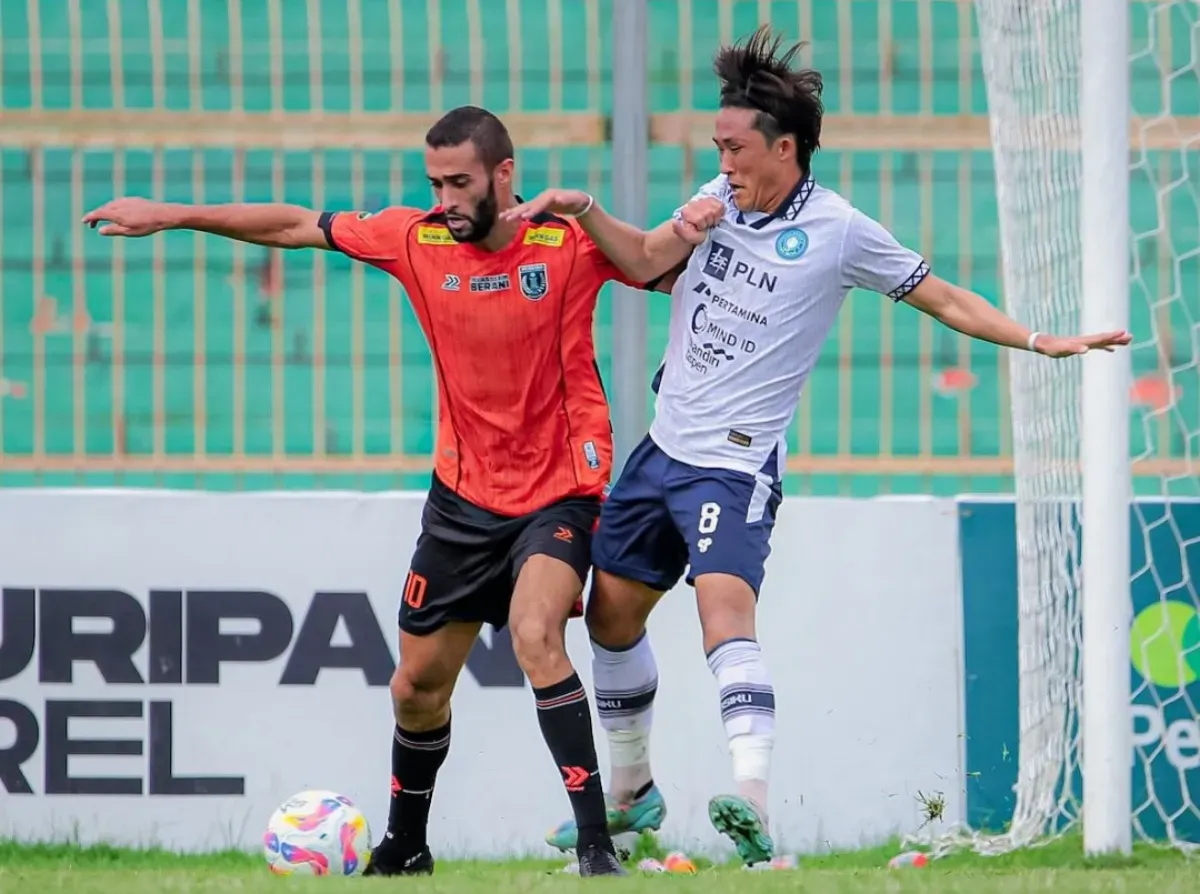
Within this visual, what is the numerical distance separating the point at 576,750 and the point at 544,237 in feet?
4.44

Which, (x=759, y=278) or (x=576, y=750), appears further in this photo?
(x=759, y=278)

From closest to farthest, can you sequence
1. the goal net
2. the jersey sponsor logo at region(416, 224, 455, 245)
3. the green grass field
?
the green grass field, the jersey sponsor logo at region(416, 224, 455, 245), the goal net

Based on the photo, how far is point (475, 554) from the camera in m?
5.57

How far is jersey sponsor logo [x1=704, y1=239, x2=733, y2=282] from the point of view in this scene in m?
5.51

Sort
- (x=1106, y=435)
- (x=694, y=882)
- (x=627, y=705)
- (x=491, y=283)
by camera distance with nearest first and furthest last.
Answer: (x=694, y=882), (x=491, y=283), (x=627, y=705), (x=1106, y=435)

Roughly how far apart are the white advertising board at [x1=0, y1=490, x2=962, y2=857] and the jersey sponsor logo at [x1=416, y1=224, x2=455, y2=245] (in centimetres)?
181

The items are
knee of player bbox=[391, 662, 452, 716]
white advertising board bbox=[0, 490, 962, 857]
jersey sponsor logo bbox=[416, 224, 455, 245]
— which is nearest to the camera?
jersey sponsor logo bbox=[416, 224, 455, 245]

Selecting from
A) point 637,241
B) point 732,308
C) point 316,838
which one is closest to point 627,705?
point 316,838

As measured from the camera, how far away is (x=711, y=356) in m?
5.51

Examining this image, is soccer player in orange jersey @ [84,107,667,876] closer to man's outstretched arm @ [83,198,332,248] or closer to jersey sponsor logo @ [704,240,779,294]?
man's outstretched arm @ [83,198,332,248]

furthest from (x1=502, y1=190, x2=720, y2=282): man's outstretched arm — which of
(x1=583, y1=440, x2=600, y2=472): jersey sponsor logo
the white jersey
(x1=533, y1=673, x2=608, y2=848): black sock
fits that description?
(x1=533, y1=673, x2=608, y2=848): black sock

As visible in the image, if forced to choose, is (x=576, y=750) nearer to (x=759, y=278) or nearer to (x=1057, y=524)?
(x=759, y=278)

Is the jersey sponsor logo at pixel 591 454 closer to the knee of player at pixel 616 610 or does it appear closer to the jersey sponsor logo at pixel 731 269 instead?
the knee of player at pixel 616 610

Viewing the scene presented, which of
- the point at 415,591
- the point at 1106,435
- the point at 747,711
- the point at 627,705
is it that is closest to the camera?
the point at 747,711
